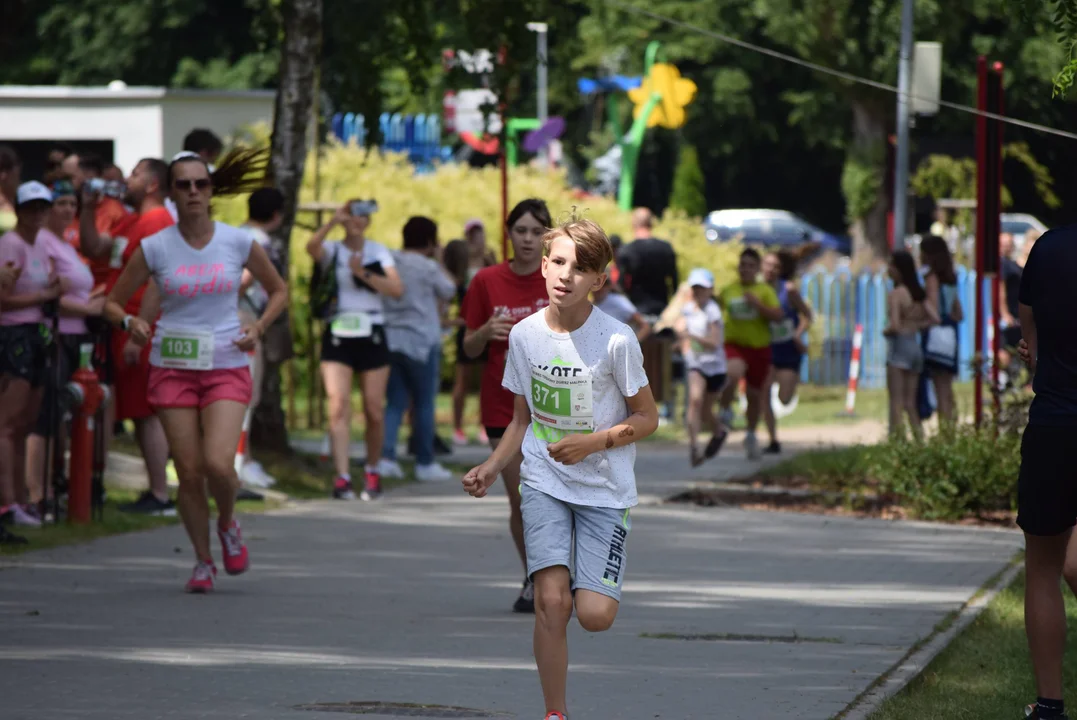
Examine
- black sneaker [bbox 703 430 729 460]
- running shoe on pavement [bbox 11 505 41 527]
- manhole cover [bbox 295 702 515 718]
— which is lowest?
black sneaker [bbox 703 430 729 460]

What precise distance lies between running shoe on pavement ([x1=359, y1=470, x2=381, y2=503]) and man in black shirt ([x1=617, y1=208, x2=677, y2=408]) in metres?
6.85

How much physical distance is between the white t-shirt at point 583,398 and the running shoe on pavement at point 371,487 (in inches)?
285

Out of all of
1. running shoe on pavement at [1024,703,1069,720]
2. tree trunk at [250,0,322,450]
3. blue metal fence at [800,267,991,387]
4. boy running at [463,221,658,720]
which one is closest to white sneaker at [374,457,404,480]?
tree trunk at [250,0,322,450]

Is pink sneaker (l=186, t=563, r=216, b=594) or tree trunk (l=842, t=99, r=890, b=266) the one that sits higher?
tree trunk (l=842, t=99, r=890, b=266)

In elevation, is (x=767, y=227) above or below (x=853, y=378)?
above

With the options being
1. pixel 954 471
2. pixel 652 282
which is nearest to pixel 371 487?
pixel 954 471

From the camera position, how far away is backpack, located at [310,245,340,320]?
13.0 metres

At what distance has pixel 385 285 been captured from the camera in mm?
12953

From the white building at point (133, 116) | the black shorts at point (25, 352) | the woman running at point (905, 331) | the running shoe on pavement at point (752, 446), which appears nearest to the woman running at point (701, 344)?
the running shoe on pavement at point (752, 446)

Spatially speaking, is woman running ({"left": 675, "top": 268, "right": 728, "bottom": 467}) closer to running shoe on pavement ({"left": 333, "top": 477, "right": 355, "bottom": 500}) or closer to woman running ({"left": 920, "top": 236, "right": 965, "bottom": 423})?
woman running ({"left": 920, "top": 236, "right": 965, "bottom": 423})

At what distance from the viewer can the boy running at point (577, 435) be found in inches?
229

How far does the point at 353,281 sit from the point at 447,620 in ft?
16.7

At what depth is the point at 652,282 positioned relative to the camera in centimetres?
1986

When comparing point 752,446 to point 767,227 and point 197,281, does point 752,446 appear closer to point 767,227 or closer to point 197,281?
point 197,281
